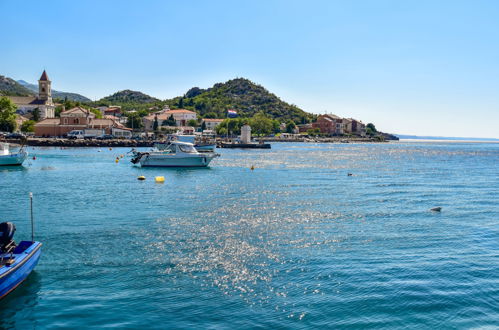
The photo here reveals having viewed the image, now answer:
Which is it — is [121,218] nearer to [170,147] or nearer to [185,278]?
[185,278]

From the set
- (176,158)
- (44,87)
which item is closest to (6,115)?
(44,87)

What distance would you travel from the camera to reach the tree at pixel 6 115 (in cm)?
12119

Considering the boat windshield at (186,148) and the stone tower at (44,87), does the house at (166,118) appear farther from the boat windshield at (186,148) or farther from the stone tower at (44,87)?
the boat windshield at (186,148)

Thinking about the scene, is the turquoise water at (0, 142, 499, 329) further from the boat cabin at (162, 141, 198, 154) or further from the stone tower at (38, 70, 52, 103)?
the stone tower at (38, 70, 52, 103)

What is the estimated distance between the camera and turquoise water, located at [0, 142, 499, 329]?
12500mm

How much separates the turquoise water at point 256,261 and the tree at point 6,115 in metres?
103

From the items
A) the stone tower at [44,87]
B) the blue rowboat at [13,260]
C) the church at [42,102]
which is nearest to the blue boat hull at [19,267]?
the blue rowboat at [13,260]

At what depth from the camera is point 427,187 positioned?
41.2m

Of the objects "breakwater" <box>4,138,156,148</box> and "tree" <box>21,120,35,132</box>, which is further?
"tree" <box>21,120,35,132</box>

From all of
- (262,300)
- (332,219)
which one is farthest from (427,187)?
(262,300)

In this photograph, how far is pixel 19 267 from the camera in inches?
535

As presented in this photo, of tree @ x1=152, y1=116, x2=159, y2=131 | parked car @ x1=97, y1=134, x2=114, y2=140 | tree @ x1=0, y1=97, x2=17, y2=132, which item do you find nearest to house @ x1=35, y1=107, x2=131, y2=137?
parked car @ x1=97, y1=134, x2=114, y2=140

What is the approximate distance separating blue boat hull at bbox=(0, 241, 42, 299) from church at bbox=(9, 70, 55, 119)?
546 ft

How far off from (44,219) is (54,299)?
12565 mm
